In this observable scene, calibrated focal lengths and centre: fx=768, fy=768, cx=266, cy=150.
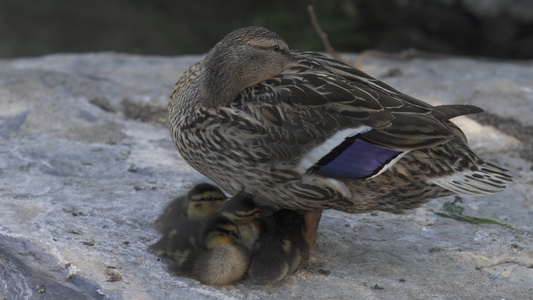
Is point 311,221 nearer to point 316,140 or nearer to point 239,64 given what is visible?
point 316,140

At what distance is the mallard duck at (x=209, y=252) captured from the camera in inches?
146

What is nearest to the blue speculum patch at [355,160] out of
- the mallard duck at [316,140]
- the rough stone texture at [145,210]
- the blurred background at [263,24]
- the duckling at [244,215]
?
the mallard duck at [316,140]

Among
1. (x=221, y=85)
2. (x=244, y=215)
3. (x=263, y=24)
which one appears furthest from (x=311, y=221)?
(x=263, y=24)

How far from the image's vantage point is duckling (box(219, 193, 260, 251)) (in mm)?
3875

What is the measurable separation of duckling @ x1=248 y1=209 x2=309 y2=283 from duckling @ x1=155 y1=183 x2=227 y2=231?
310 millimetres

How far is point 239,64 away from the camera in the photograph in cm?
404

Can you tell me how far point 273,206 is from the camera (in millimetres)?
4082

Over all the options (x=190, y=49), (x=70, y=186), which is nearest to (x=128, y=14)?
(x=190, y=49)

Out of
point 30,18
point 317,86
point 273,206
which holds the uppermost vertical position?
point 317,86

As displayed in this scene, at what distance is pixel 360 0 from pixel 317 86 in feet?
19.3

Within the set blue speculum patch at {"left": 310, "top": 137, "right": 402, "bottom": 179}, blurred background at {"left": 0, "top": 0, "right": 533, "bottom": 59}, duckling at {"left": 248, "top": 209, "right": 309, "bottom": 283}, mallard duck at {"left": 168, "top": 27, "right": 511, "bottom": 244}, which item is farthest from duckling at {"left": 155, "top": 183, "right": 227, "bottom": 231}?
blurred background at {"left": 0, "top": 0, "right": 533, "bottom": 59}

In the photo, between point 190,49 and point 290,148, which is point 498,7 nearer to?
point 190,49

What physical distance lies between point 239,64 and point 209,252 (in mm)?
1001

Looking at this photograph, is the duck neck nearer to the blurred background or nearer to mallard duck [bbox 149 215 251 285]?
mallard duck [bbox 149 215 251 285]
